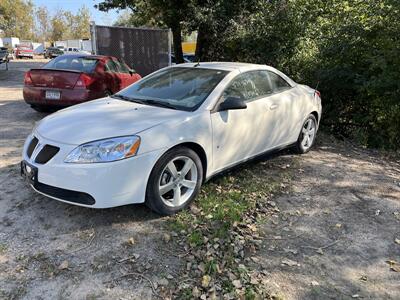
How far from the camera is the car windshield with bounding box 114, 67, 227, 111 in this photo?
14.7ft

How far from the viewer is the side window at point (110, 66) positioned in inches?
347

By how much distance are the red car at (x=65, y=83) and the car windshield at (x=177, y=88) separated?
2968mm

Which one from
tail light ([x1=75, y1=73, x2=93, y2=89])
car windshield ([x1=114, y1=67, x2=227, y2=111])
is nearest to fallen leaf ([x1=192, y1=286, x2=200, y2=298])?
car windshield ([x1=114, y1=67, x2=227, y2=111])

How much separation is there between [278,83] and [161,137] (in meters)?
2.56

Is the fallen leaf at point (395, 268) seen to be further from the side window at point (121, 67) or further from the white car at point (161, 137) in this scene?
the side window at point (121, 67)

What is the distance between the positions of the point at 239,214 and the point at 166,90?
1.74 m

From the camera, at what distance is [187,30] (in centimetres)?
1333

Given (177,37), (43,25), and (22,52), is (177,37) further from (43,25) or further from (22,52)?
(43,25)

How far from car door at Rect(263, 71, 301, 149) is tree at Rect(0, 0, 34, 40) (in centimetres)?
6855

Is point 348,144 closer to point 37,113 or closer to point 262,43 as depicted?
point 262,43

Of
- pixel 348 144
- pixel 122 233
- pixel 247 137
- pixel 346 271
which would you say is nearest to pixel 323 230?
pixel 346 271

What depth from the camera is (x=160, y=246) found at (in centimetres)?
357

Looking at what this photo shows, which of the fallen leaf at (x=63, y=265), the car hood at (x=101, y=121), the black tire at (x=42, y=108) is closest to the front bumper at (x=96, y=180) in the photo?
the car hood at (x=101, y=121)

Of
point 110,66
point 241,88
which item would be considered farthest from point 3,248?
point 110,66
